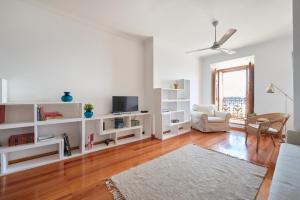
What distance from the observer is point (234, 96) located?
5.25m

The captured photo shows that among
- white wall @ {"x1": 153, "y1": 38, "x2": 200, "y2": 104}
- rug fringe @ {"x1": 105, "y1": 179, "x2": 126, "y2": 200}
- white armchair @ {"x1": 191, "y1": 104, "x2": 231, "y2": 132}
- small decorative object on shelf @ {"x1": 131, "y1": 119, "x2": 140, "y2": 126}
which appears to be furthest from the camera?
white armchair @ {"x1": 191, "y1": 104, "x2": 231, "y2": 132}

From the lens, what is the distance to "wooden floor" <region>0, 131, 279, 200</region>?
5.52ft

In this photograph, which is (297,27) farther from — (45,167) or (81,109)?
(45,167)

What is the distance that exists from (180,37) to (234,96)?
124 inches

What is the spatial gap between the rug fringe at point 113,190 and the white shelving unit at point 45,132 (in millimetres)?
1216

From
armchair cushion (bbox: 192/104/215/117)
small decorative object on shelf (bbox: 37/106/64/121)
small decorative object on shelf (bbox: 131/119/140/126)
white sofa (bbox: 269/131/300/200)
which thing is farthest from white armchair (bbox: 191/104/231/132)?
small decorative object on shelf (bbox: 37/106/64/121)

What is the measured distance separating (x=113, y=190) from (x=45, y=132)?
5.97 ft

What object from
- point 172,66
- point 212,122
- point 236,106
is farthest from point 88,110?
point 236,106

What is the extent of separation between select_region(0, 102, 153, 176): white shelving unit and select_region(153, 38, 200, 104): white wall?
1685 mm

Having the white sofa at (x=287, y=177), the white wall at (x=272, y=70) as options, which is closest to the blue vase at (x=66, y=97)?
the white sofa at (x=287, y=177)

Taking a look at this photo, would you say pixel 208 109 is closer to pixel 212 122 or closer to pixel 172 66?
pixel 212 122

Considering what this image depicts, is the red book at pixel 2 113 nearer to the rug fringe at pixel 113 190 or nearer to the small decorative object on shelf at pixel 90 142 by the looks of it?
the small decorative object on shelf at pixel 90 142

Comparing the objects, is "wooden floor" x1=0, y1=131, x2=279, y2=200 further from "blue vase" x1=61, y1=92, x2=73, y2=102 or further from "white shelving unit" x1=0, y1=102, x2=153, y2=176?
"blue vase" x1=61, y1=92, x2=73, y2=102

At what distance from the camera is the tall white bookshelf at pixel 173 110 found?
386 centimetres
